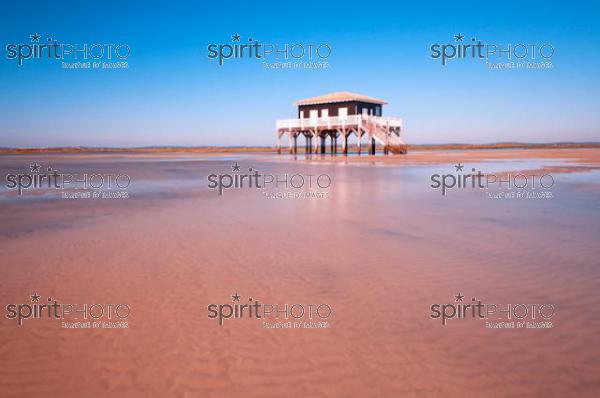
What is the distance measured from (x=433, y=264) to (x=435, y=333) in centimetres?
190

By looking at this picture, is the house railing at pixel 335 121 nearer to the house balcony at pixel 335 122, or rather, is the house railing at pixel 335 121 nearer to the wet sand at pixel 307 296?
the house balcony at pixel 335 122

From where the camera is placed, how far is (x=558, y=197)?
1102 cm

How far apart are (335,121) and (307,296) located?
33927 mm

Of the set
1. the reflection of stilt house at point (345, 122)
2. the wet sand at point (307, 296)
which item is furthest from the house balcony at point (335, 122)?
the wet sand at point (307, 296)

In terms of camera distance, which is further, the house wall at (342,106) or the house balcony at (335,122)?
the house wall at (342,106)

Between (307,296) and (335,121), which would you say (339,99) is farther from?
(307,296)

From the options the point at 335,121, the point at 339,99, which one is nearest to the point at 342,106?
the point at 339,99

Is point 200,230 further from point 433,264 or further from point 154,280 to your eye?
point 433,264

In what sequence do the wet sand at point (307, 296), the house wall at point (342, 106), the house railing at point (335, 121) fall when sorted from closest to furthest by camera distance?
the wet sand at point (307, 296)
the house railing at point (335, 121)
the house wall at point (342, 106)

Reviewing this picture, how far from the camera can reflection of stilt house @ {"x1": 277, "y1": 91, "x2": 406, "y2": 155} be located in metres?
35.8

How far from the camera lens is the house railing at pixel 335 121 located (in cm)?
3573

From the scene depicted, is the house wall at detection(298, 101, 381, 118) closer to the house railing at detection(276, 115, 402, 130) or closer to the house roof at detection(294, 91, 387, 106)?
the house roof at detection(294, 91, 387, 106)

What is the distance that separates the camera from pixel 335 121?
36.9 meters

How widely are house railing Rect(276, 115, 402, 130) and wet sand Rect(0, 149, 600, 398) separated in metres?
28.0
